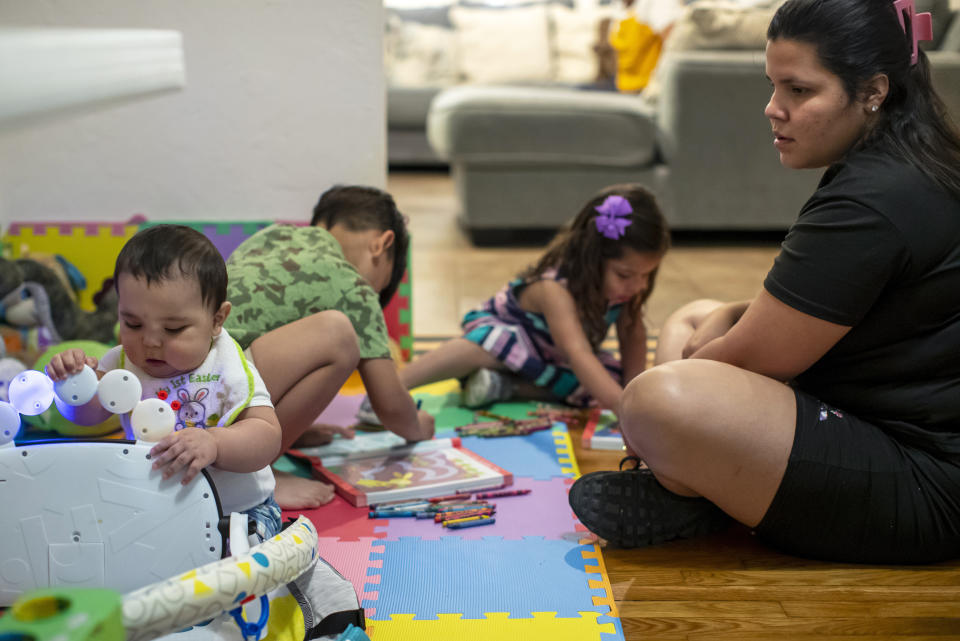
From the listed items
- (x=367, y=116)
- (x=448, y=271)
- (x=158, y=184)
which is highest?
(x=367, y=116)

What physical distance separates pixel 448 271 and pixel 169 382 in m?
2.18

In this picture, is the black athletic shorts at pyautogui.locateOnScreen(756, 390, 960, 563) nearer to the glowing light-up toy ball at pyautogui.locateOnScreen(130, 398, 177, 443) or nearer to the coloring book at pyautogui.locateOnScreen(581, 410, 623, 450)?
the coloring book at pyautogui.locateOnScreen(581, 410, 623, 450)

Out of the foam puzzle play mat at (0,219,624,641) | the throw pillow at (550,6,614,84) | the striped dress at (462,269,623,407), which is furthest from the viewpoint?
the throw pillow at (550,6,614,84)

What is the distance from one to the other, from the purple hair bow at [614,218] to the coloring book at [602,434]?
35cm

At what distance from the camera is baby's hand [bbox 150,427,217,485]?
912mm

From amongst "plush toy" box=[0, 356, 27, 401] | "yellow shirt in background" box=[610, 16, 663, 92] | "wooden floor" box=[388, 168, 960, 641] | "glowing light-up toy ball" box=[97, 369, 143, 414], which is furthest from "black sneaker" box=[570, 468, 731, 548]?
"yellow shirt in background" box=[610, 16, 663, 92]

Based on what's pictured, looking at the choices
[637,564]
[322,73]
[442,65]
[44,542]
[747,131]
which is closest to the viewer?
[44,542]

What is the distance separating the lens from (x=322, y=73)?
2.16 metres

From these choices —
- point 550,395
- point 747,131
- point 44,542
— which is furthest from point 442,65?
point 44,542

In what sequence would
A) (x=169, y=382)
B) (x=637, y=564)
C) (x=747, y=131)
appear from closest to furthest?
(x=169, y=382) → (x=637, y=564) → (x=747, y=131)

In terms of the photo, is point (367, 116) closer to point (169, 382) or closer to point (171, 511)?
point (169, 382)

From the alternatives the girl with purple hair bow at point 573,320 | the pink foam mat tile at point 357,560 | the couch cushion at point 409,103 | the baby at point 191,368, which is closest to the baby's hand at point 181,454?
the baby at point 191,368

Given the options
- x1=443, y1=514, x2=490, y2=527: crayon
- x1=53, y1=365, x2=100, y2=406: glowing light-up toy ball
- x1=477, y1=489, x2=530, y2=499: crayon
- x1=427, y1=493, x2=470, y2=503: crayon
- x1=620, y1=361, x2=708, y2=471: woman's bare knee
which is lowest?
x1=477, y1=489, x2=530, y2=499: crayon

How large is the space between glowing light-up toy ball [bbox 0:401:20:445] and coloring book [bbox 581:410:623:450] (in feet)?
3.26
